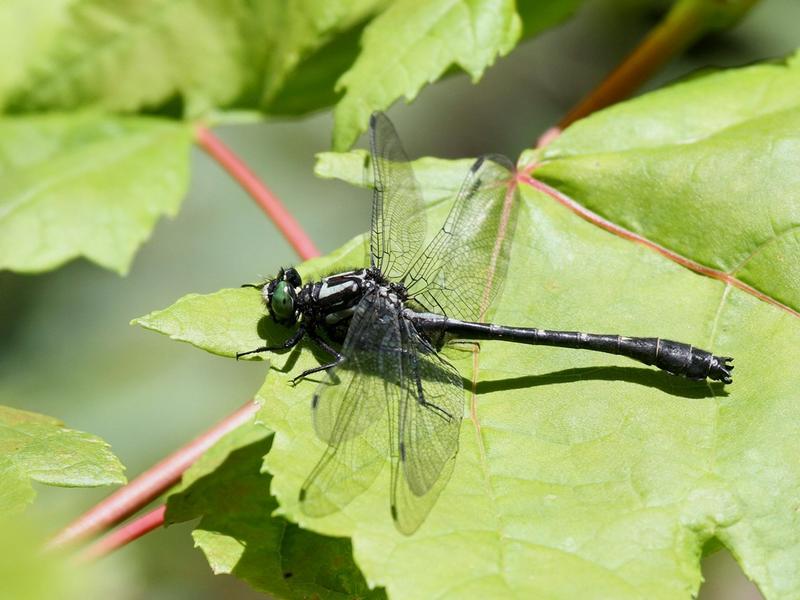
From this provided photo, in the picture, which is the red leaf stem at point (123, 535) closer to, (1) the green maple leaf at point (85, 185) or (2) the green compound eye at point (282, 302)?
(2) the green compound eye at point (282, 302)

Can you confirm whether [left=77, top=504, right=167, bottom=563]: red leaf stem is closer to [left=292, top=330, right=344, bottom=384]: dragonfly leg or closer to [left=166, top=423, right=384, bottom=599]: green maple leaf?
[left=166, top=423, right=384, bottom=599]: green maple leaf

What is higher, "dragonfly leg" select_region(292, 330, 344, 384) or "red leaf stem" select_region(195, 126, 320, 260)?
"red leaf stem" select_region(195, 126, 320, 260)

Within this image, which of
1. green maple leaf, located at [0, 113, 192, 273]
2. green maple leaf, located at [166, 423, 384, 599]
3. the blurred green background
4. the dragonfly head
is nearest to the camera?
green maple leaf, located at [166, 423, 384, 599]

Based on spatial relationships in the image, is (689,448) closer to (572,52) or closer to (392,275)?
(392,275)

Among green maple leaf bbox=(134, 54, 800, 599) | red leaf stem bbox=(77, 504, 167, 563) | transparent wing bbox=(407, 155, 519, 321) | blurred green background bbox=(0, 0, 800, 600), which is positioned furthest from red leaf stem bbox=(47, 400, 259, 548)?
blurred green background bbox=(0, 0, 800, 600)

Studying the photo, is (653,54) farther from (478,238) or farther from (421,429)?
(421,429)

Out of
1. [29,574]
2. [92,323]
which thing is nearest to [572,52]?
[92,323]
